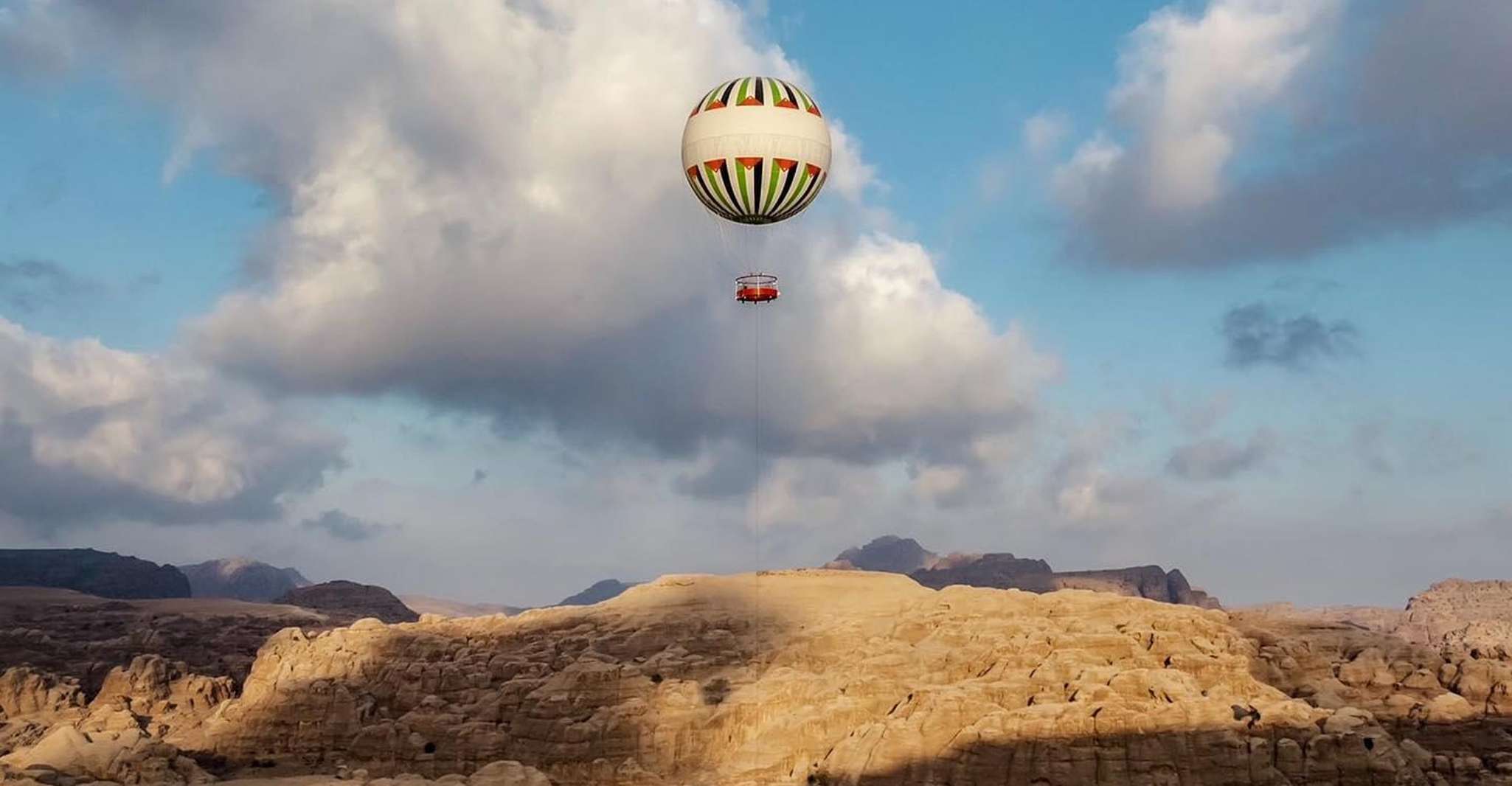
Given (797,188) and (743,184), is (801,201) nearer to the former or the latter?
(797,188)

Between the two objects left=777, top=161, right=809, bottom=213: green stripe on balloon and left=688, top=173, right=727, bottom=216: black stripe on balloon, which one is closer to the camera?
left=777, top=161, right=809, bottom=213: green stripe on balloon

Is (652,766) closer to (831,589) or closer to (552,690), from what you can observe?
(552,690)

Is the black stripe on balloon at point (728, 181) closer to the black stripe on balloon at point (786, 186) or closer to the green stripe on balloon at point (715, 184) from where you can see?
the green stripe on balloon at point (715, 184)

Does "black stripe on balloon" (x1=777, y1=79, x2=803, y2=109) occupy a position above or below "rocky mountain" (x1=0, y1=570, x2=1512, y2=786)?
above

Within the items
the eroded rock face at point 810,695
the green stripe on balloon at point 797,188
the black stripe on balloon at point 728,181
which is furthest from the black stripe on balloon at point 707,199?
the eroded rock face at point 810,695

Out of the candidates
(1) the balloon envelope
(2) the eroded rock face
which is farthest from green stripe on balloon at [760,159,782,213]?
(2) the eroded rock face

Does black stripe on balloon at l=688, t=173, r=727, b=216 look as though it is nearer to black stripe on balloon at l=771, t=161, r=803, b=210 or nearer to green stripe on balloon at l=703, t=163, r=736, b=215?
green stripe on balloon at l=703, t=163, r=736, b=215
